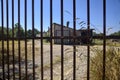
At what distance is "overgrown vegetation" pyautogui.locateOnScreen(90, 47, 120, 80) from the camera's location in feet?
14.6

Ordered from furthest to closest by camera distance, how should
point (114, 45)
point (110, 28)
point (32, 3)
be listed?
point (114, 45) < point (32, 3) < point (110, 28)

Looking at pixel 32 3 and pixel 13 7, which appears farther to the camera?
pixel 13 7

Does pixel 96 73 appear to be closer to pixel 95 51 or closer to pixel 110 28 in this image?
pixel 95 51

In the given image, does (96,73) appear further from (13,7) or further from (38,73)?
(38,73)

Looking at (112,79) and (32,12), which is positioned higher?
(32,12)

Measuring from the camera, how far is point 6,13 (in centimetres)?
456

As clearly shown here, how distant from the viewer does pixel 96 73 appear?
498cm

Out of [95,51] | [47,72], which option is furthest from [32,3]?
[47,72]

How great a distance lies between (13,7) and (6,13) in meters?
0.23

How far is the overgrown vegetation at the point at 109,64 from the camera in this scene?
14.6ft

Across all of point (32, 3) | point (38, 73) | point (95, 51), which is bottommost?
point (38, 73)

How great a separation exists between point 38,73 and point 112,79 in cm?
363

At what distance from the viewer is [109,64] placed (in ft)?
14.5

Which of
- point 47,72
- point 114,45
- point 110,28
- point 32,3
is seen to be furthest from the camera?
point 47,72
